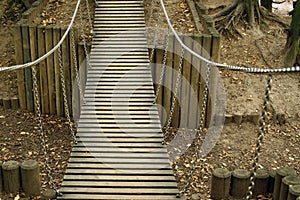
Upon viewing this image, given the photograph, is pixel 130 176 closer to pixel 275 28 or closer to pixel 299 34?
pixel 299 34

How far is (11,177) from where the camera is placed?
404cm

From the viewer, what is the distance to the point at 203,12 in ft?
21.3

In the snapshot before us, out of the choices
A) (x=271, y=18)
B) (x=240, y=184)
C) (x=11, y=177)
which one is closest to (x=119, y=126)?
(x=11, y=177)

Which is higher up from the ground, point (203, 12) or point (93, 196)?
point (203, 12)

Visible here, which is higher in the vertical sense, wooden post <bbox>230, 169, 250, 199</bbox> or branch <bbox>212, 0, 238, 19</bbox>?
branch <bbox>212, 0, 238, 19</bbox>

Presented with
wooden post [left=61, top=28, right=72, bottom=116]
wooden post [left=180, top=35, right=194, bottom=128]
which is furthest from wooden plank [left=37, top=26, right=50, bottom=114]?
wooden post [left=180, top=35, right=194, bottom=128]

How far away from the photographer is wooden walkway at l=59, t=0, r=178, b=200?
13.4ft

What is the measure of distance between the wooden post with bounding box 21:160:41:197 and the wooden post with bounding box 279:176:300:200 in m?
1.93

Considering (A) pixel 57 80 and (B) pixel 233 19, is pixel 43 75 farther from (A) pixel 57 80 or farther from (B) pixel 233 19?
(B) pixel 233 19

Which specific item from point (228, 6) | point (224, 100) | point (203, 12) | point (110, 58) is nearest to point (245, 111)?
point (224, 100)

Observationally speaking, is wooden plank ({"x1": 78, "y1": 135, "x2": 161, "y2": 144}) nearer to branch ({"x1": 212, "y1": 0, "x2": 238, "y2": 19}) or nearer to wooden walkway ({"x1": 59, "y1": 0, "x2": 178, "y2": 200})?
wooden walkway ({"x1": 59, "y1": 0, "x2": 178, "y2": 200})

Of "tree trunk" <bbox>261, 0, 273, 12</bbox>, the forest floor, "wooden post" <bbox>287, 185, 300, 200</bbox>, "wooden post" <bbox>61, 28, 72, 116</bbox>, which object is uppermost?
"tree trunk" <bbox>261, 0, 273, 12</bbox>

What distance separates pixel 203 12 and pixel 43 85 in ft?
7.30

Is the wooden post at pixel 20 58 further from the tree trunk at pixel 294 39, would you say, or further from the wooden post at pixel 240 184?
the tree trunk at pixel 294 39
